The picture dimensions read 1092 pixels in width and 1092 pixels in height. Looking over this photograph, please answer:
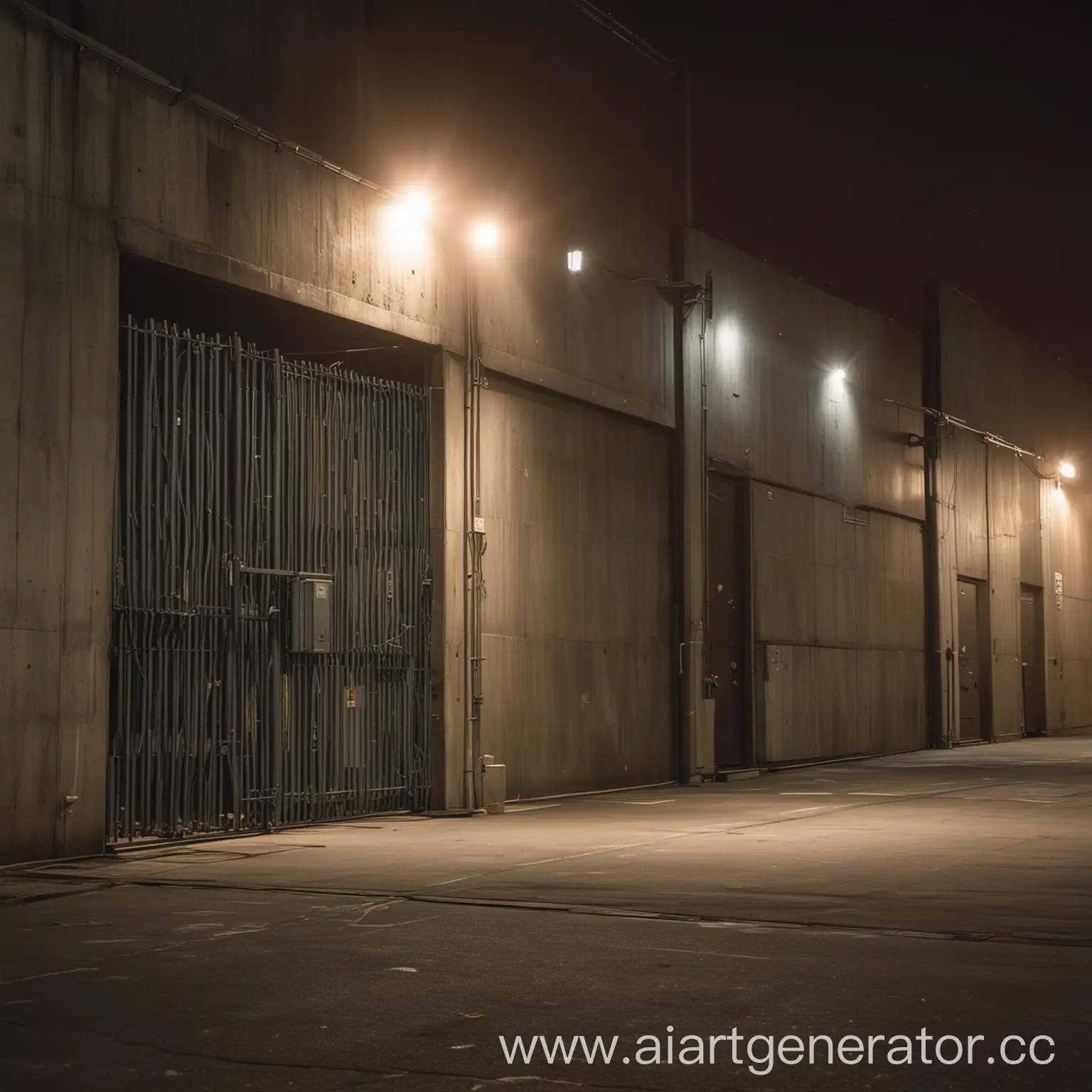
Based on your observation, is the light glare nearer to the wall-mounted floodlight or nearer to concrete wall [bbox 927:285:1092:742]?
the wall-mounted floodlight

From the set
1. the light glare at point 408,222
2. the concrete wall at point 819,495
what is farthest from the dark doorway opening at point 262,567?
the concrete wall at point 819,495

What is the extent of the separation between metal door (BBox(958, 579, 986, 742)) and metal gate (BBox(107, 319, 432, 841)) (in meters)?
20.6

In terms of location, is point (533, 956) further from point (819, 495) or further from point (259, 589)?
point (819, 495)

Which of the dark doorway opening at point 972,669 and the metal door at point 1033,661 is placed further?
the metal door at point 1033,661

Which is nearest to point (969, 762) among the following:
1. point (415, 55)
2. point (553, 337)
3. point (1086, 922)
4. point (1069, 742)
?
point (1069, 742)

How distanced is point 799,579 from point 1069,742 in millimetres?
12059

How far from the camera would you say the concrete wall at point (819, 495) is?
86.5ft

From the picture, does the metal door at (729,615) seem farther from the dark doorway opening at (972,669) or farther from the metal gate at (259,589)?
the dark doorway opening at (972,669)

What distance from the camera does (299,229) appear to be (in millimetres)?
16531

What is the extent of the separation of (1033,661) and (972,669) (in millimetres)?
5134

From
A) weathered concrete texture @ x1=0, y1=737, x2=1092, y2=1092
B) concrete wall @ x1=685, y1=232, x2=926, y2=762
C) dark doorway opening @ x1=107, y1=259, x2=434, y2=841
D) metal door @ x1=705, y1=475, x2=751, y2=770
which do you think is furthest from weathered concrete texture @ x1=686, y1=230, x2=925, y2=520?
weathered concrete texture @ x1=0, y1=737, x2=1092, y2=1092

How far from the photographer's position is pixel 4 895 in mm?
10984

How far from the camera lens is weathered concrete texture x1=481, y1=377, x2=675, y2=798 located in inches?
776

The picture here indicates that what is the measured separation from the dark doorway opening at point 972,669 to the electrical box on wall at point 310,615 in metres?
22.3
